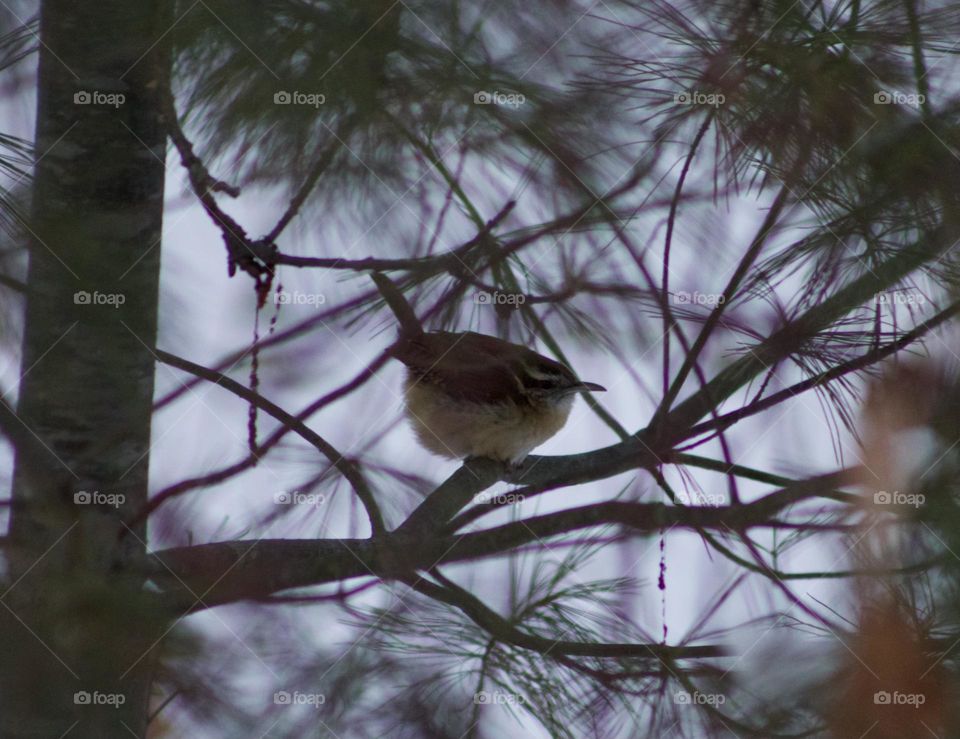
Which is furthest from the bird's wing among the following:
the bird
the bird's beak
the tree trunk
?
the tree trunk

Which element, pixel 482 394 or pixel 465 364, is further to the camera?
pixel 482 394

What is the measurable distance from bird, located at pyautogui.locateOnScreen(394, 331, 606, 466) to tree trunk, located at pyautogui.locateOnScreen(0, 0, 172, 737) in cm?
50

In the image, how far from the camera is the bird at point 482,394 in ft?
5.70

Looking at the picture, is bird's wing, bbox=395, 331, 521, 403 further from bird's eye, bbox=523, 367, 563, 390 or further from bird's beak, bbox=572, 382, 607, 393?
bird's beak, bbox=572, 382, 607, 393

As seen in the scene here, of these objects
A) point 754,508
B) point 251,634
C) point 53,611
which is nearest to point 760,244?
point 754,508

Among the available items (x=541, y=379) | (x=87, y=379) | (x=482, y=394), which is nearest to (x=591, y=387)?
(x=541, y=379)

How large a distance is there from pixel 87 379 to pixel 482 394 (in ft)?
2.44

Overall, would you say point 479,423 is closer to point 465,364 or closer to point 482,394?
point 482,394

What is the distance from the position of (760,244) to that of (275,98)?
2.81 feet

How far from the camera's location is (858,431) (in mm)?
1587

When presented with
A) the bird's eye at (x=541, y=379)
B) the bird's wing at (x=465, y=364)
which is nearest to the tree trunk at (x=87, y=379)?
the bird's wing at (x=465, y=364)

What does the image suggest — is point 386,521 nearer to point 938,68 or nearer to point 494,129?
point 494,129

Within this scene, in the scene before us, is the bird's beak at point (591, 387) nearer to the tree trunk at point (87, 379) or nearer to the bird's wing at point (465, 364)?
the bird's wing at point (465, 364)

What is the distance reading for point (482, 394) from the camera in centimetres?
195
